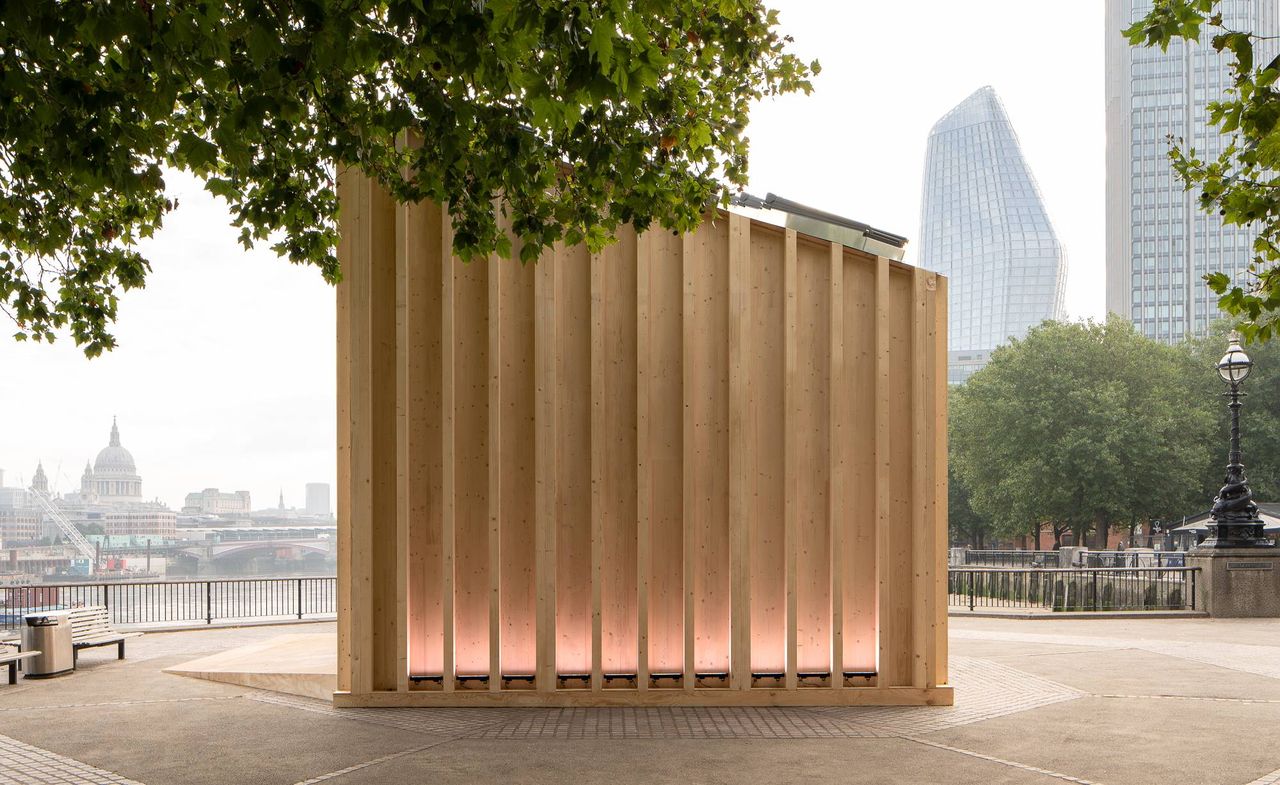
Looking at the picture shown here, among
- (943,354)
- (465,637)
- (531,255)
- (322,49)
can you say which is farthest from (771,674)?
(322,49)

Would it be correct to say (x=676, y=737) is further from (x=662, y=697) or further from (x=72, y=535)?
(x=72, y=535)

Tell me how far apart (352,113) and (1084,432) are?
3961 centimetres

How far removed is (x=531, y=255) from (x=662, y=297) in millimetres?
2952

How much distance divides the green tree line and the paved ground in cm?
3134

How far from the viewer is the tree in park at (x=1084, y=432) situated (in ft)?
136

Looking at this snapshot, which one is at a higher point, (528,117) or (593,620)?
(528,117)

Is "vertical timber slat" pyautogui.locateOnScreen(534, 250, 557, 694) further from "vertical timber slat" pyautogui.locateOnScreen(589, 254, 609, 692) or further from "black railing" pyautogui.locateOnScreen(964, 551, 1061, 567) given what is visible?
"black railing" pyautogui.locateOnScreen(964, 551, 1061, 567)

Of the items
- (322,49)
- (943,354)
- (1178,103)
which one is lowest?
(943,354)

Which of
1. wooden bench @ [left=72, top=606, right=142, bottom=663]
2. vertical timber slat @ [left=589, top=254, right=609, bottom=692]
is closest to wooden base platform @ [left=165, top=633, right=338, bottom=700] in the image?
wooden bench @ [left=72, top=606, right=142, bottom=663]

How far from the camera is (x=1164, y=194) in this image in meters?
151

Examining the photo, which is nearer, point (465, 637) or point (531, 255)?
point (531, 255)

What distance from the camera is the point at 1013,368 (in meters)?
45.4

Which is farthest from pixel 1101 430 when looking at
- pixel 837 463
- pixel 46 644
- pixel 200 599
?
pixel 46 644

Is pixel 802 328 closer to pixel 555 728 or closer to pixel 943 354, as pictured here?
pixel 943 354
